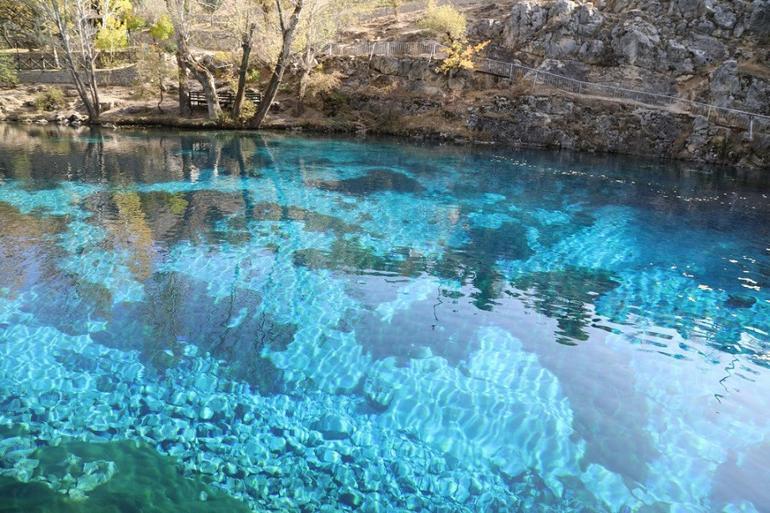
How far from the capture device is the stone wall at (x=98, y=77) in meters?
41.7

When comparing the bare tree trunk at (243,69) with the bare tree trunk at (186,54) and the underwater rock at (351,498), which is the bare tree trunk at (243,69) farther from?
the underwater rock at (351,498)

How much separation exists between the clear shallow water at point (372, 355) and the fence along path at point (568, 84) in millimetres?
17451

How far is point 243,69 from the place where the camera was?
3484cm

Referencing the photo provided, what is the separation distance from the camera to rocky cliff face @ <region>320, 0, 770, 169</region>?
3491 cm

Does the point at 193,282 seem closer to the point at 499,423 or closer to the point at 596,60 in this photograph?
the point at 499,423

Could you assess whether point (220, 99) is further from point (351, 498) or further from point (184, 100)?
point (351, 498)

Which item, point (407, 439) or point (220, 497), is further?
point (407, 439)

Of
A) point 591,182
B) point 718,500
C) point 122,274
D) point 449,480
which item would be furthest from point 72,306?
point 591,182

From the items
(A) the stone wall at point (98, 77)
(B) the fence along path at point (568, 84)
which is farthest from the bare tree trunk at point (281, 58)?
(A) the stone wall at point (98, 77)

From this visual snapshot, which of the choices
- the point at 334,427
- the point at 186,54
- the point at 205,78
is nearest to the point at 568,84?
the point at 205,78

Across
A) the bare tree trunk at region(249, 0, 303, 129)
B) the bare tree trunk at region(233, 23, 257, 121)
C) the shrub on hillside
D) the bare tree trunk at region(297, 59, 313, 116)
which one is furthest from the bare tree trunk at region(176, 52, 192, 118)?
the shrub on hillside

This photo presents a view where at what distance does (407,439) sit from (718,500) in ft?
12.6

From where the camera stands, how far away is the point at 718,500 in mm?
6750

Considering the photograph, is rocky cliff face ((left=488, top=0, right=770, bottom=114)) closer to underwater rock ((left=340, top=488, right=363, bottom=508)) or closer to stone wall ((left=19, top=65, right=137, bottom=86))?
stone wall ((left=19, top=65, right=137, bottom=86))
